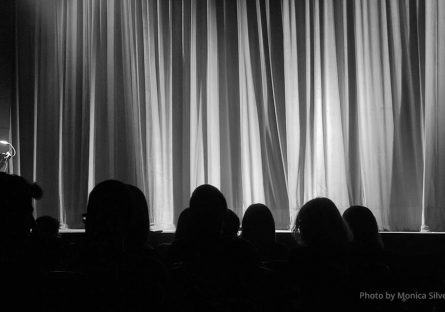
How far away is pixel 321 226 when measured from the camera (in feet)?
7.25

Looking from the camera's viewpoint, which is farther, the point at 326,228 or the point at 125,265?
the point at 326,228

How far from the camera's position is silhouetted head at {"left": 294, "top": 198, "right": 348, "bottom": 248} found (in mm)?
2162

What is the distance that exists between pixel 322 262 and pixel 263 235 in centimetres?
88

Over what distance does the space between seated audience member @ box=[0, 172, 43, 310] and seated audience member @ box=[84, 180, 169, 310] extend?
0.67 ft

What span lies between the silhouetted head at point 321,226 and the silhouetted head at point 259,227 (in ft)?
2.09

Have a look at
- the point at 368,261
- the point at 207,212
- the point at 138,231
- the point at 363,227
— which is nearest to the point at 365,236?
the point at 363,227

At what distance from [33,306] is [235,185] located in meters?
3.90

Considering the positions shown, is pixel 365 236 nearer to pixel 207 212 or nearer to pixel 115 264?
pixel 207 212

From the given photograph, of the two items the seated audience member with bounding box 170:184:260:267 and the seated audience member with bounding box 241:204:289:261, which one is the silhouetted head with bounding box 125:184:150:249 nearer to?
the seated audience member with bounding box 170:184:260:267

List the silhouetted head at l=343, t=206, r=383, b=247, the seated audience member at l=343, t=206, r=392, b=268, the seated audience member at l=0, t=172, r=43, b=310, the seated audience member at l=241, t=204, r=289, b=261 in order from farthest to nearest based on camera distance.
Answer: the seated audience member at l=241, t=204, r=289, b=261 → the silhouetted head at l=343, t=206, r=383, b=247 → the seated audience member at l=343, t=206, r=392, b=268 → the seated audience member at l=0, t=172, r=43, b=310

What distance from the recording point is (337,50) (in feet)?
17.8

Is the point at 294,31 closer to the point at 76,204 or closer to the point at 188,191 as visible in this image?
the point at 188,191

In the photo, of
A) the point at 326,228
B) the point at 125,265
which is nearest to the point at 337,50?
the point at 326,228

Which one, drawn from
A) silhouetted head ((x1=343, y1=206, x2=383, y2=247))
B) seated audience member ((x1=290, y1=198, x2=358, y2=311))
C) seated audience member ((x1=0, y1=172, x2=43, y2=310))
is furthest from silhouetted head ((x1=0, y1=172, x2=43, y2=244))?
silhouetted head ((x1=343, y1=206, x2=383, y2=247))
